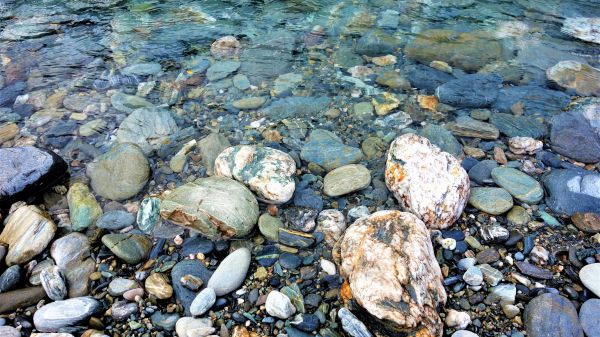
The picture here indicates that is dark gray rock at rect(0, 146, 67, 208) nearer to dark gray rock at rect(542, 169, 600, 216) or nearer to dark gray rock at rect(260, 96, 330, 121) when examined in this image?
dark gray rock at rect(260, 96, 330, 121)

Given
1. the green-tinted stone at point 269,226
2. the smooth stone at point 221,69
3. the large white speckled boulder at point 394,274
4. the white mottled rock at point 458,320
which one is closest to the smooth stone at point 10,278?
the green-tinted stone at point 269,226

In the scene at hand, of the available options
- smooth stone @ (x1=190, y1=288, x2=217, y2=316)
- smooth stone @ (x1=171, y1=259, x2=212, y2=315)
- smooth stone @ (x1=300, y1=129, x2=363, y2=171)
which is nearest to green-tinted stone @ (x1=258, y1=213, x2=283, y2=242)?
smooth stone @ (x1=171, y1=259, x2=212, y2=315)

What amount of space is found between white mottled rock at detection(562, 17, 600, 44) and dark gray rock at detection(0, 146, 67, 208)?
242 inches

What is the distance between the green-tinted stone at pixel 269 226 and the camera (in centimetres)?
296

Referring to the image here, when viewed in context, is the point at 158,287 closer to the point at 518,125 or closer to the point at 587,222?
the point at 587,222

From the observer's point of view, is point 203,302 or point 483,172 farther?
point 483,172

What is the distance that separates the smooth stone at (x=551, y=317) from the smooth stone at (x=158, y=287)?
2.24 m

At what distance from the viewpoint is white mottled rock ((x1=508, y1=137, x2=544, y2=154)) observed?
364 cm

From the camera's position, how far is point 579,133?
3.73m

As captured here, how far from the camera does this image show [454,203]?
2967 mm

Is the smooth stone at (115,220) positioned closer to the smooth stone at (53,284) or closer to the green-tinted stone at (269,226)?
the smooth stone at (53,284)

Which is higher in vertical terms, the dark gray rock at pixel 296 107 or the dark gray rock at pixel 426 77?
the dark gray rock at pixel 426 77

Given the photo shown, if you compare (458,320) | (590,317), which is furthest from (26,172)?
(590,317)

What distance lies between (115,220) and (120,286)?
0.62 m
